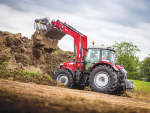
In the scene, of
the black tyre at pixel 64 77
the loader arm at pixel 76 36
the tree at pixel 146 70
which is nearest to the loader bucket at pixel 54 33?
the loader arm at pixel 76 36

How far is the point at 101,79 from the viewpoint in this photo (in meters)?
7.88

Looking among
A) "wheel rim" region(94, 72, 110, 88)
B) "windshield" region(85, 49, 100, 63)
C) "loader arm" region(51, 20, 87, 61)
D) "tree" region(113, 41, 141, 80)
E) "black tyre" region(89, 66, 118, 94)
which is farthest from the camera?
"tree" region(113, 41, 141, 80)

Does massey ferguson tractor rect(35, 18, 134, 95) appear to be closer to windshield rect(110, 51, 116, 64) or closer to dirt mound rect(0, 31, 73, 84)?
windshield rect(110, 51, 116, 64)

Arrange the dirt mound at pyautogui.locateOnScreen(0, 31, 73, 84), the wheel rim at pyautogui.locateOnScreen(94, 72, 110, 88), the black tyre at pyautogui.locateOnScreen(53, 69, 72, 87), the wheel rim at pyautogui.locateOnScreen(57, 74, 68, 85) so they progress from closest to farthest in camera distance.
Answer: the wheel rim at pyautogui.locateOnScreen(94, 72, 110, 88)
the dirt mound at pyautogui.locateOnScreen(0, 31, 73, 84)
the black tyre at pyautogui.locateOnScreen(53, 69, 72, 87)
the wheel rim at pyautogui.locateOnScreen(57, 74, 68, 85)

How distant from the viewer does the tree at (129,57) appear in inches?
1362

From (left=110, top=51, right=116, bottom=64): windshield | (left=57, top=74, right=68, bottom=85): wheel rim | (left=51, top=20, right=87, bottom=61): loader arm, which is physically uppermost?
(left=51, top=20, right=87, bottom=61): loader arm

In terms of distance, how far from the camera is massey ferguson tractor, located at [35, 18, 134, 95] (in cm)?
773

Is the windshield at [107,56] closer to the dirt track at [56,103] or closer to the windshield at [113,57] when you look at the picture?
the windshield at [113,57]

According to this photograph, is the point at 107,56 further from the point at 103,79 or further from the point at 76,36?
the point at 76,36

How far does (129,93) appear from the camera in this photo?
357 inches

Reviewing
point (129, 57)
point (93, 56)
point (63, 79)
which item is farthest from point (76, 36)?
point (129, 57)

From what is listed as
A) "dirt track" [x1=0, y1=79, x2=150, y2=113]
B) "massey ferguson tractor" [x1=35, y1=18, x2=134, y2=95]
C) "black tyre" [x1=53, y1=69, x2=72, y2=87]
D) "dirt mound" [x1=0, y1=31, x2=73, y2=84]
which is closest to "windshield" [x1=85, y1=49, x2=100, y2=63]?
"massey ferguson tractor" [x1=35, y1=18, x2=134, y2=95]

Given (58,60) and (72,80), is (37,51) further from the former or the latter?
(58,60)

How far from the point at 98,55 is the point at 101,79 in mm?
1264
